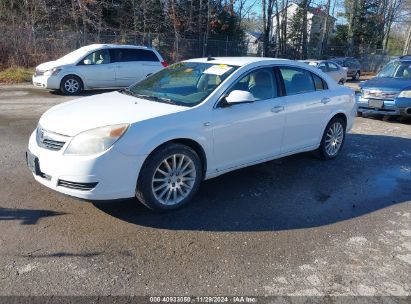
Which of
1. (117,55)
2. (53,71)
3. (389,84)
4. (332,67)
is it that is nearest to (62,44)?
(117,55)

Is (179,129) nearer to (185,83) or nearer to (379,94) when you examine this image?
(185,83)

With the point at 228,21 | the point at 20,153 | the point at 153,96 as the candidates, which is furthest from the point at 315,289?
the point at 228,21

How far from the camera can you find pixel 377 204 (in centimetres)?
499

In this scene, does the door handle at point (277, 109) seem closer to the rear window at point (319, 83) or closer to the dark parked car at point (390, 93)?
the rear window at point (319, 83)

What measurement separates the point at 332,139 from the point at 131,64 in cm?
A: 930

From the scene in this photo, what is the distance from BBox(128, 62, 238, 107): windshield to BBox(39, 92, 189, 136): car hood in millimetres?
228

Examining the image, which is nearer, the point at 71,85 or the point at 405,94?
the point at 405,94

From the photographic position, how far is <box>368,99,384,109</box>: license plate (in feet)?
34.4

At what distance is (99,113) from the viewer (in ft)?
14.0

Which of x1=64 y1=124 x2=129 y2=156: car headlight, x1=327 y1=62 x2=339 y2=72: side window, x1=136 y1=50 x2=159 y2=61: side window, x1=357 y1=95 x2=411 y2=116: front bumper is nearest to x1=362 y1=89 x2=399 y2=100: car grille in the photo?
x1=357 y1=95 x2=411 y2=116: front bumper

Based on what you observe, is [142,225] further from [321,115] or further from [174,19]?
[174,19]

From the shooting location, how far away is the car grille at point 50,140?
155 inches

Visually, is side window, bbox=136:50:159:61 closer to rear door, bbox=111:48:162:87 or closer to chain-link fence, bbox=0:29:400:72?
rear door, bbox=111:48:162:87

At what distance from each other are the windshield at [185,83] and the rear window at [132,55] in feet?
29.0
